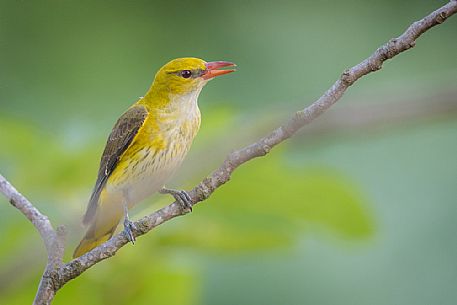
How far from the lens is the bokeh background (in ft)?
5.08

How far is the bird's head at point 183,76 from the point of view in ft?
6.11

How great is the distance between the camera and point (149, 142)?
202cm

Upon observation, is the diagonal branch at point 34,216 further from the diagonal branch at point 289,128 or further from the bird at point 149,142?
the bird at point 149,142

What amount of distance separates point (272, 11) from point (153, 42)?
2.04 feet

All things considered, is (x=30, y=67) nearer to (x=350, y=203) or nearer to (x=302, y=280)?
(x=302, y=280)

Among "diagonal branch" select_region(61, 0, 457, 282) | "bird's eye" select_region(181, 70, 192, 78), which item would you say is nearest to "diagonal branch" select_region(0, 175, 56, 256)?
"diagonal branch" select_region(61, 0, 457, 282)

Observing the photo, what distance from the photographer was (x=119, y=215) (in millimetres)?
2037

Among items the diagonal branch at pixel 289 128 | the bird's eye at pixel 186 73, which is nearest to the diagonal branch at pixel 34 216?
the diagonal branch at pixel 289 128

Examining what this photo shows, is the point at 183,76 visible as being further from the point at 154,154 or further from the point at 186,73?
the point at 154,154

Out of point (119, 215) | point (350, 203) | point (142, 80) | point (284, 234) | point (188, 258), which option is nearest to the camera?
point (350, 203)

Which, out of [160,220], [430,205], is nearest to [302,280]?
[430,205]

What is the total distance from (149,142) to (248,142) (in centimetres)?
49

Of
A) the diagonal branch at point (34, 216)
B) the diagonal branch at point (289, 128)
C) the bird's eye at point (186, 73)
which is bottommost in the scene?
the diagonal branch at point (289, 128)

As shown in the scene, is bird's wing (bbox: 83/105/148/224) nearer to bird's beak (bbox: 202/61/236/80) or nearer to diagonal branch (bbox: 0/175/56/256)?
bird's beak (bbox: 202/61/236/80)
